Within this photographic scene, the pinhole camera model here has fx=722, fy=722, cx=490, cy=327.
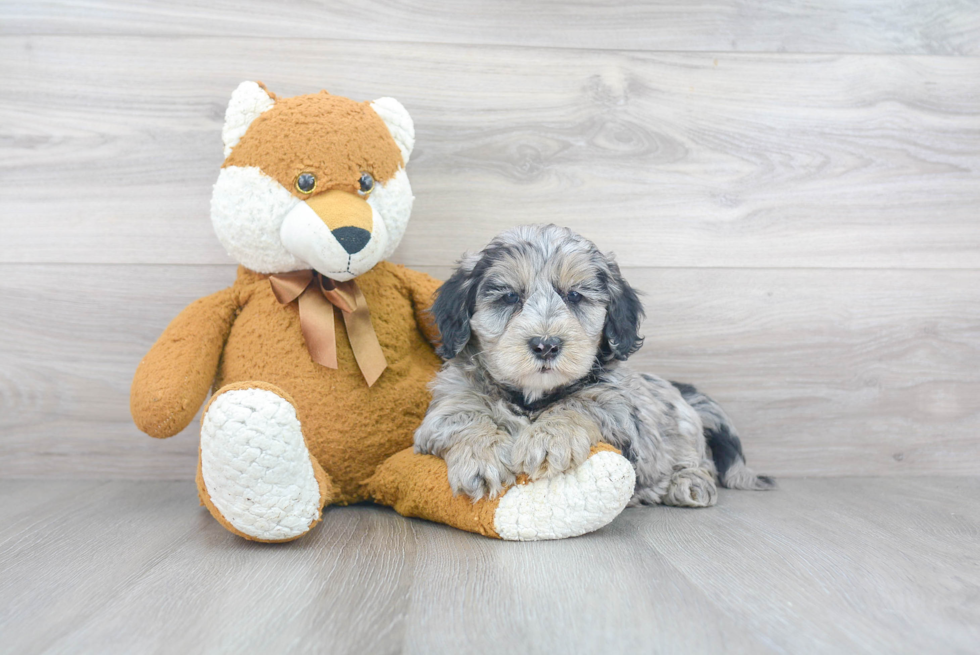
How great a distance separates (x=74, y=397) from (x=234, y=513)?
1.00 meters

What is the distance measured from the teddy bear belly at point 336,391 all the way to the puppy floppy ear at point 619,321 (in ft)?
1.48

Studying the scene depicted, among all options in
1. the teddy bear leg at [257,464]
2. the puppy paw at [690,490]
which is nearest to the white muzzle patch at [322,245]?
the teddy bear leg at [257,464]

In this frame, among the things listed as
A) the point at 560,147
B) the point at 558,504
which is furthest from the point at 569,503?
the point at 560,147

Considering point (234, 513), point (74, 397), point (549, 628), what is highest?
point (549, 628)

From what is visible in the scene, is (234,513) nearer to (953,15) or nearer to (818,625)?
(818,625)

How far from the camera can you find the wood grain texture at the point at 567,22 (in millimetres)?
1979

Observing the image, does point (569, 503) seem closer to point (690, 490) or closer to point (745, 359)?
point (690, 490)

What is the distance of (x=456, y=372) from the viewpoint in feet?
5.39

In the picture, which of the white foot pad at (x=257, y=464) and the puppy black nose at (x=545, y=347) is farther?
the puppy black nose at (x=545, y=347)

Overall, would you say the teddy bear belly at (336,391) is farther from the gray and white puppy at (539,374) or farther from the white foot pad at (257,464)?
the white foot pad at (257,464)

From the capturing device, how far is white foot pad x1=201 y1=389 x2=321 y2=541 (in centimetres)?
126

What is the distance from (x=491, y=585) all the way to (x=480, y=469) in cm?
27

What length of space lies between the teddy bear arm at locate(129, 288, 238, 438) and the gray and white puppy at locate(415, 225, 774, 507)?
1.63ft

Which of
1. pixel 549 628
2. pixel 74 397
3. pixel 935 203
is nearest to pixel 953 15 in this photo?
pixel 935 203
